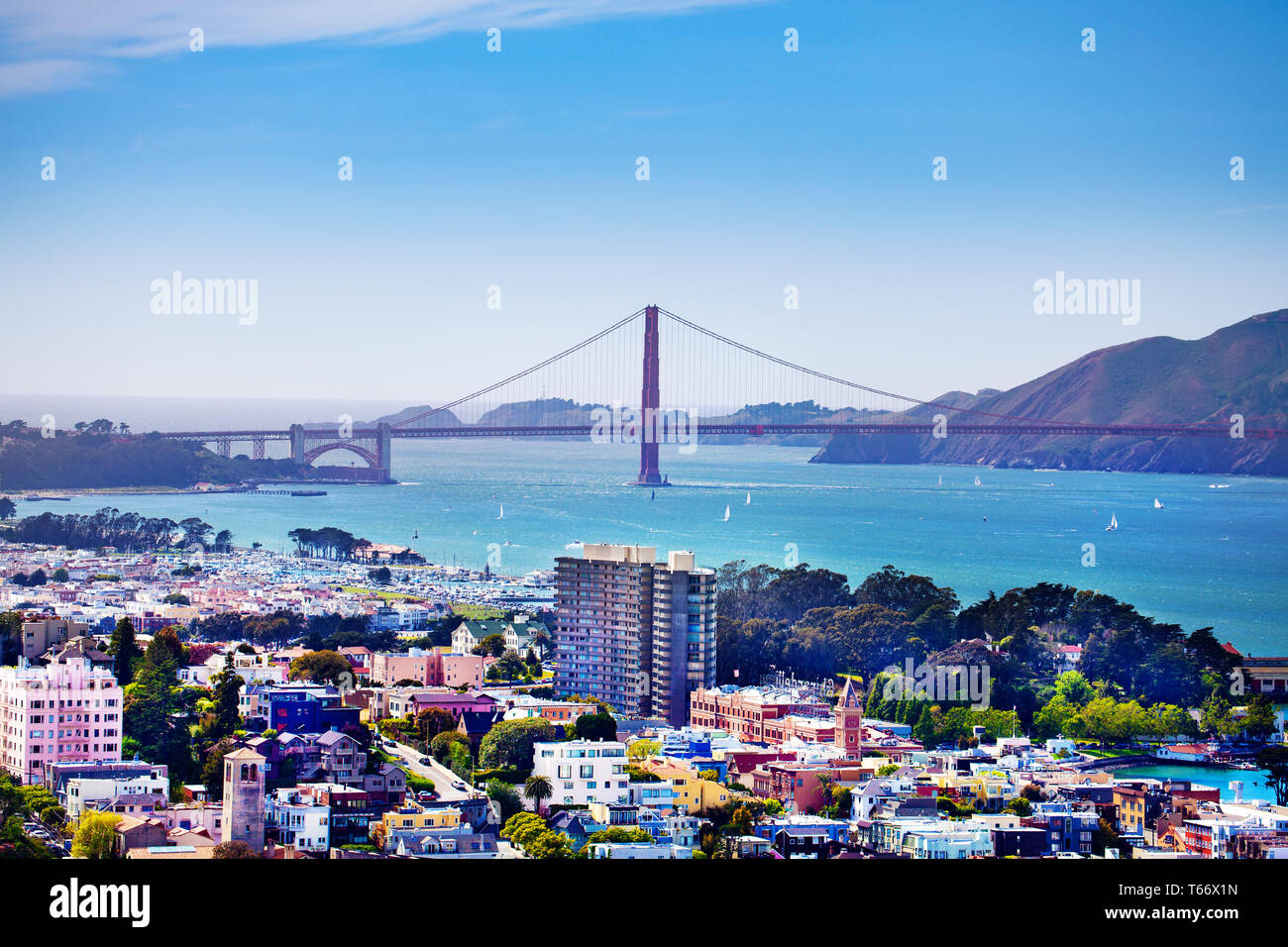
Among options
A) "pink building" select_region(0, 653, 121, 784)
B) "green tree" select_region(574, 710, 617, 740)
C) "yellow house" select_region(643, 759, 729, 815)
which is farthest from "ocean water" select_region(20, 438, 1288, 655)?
"pink building" select_region(0, 653, 121, 784)

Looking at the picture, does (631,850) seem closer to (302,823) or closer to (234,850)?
(302,823)

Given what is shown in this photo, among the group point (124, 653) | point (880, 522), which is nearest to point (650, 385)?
point (880, 522)

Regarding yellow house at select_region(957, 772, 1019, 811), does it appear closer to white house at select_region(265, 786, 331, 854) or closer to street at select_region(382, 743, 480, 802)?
street at select_region(382, 743, 480, 802)

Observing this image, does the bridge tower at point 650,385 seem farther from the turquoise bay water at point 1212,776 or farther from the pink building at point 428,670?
the turquoise bay water at point 1212,776

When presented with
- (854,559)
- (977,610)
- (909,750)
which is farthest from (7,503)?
(909,750)
